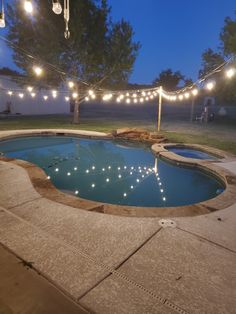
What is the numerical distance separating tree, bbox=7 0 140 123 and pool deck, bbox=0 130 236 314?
521 inches

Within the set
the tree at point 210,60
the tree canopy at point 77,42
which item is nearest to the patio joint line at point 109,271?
the tree canopy at point 77,42

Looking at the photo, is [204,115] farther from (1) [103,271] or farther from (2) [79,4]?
(1) [103,271]

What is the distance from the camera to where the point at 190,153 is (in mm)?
9906

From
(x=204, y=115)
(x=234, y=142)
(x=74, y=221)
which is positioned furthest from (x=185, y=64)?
(x=74, y=221)

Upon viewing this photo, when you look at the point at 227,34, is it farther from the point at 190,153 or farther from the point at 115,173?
the point at 115,173

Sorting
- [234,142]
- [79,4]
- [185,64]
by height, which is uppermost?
[185,64]

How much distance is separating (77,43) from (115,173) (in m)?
10.7

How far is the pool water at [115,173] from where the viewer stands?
6.10 m

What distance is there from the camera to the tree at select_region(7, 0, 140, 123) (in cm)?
1454

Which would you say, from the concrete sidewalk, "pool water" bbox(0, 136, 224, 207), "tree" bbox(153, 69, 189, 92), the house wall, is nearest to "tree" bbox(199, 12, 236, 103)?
"pool water" bbox(0, 136, 224, 207)

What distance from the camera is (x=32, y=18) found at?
585 inches

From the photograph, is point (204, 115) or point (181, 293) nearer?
point (181, 293)

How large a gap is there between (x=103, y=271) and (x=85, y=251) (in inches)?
17.1

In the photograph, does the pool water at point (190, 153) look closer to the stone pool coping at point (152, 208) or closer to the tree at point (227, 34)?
the stone pool coping at point (152, 208)
